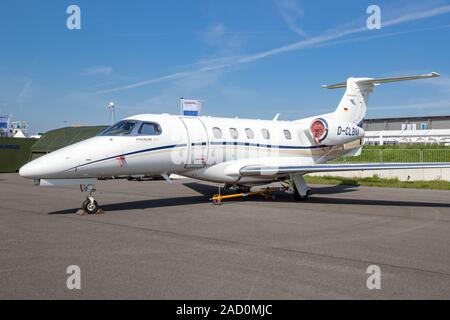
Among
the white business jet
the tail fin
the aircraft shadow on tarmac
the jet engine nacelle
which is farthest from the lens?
the tail fin

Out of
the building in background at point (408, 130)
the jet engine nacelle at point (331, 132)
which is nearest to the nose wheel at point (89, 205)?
the jet engine nacelle at point (331, 132)

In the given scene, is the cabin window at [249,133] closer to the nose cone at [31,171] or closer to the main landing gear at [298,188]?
the main landing gear at [298,188]

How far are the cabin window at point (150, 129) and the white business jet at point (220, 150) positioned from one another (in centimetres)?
3

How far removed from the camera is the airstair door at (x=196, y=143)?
14.3 metres

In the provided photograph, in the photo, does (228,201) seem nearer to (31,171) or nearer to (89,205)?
(89,205)

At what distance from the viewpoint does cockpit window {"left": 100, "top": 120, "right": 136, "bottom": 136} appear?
12.9 m

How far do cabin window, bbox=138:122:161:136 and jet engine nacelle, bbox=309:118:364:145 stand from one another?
6920 millimetres

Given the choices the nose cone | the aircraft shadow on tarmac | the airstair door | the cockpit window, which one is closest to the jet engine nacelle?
the aircraft shadow on tarmac

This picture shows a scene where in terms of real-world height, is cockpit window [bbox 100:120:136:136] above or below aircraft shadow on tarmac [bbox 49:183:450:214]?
above

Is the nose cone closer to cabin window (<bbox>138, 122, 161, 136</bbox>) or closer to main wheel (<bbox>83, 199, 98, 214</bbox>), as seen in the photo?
main wheel (<bbox>83, 199, 98, 214</bbox>)

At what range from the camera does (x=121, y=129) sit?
42.9 ft
